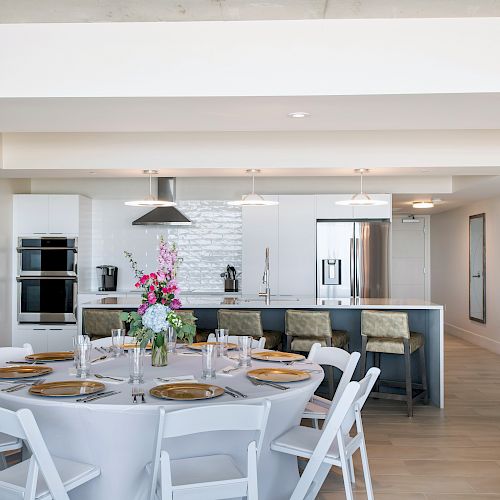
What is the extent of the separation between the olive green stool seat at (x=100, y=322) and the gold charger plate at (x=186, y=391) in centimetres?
269

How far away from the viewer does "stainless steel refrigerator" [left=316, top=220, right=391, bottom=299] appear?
8.20 metres

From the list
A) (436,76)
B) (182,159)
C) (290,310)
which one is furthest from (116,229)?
(436,76)

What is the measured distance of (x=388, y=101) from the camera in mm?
3742

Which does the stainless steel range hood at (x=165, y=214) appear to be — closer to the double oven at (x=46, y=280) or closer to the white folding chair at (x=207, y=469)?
the double oven at (x=46, y=280)

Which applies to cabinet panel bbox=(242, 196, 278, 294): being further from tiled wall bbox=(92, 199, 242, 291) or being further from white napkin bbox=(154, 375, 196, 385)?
white napkin bbox=(154, 375, 196, 385)

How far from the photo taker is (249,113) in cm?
409

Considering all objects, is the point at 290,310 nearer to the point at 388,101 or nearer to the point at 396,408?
the point at 396,408

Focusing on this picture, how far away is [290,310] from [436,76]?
9.25ft

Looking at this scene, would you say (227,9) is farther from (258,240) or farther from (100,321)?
(258,240)

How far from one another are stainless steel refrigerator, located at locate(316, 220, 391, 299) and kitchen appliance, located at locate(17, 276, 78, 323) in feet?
10.6

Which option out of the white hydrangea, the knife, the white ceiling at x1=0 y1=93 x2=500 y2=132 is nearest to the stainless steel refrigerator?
the white ceiling at x1=0 y1=93 x2=500 y2=132

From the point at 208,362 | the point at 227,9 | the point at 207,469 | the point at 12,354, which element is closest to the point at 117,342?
the point at 12,354

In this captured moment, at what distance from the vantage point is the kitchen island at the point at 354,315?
579 cm

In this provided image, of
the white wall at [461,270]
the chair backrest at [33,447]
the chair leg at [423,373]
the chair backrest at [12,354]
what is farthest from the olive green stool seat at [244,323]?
the white wall at [461,270]
